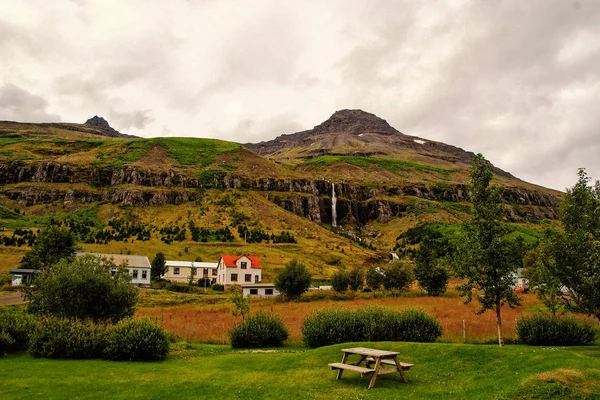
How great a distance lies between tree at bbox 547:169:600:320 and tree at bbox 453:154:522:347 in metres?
2.18

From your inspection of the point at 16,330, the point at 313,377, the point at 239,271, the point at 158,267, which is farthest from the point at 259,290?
the point at 313,377

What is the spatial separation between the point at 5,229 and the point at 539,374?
→ 396 ft

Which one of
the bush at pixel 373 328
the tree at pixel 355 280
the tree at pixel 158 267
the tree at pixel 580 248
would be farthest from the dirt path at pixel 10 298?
the tree at pixel 580 248

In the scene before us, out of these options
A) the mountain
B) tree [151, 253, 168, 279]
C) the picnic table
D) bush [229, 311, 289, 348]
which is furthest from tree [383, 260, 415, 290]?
the picnic table

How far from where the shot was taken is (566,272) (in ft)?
67.0

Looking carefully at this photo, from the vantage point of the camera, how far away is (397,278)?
70062mm

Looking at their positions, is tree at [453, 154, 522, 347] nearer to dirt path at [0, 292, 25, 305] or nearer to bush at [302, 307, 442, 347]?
bush at [302, 307, 442, 347]

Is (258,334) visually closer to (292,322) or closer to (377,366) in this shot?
(292,322)

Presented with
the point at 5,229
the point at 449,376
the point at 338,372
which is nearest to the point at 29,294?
the point at 338,372

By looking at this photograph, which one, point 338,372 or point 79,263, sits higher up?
point 79,263

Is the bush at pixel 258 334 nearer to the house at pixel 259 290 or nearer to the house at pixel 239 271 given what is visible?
the house at pixel 259 290

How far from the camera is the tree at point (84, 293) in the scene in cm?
2648

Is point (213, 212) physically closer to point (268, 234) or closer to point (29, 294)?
point (268, 234)

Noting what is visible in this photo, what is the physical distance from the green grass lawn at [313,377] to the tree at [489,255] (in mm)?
4248
